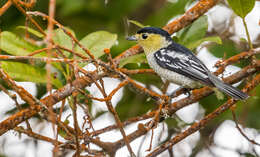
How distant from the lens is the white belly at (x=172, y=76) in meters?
3.41

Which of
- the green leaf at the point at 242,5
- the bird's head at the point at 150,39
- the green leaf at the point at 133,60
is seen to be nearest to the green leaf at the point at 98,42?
the green leaf at the point at 133,60

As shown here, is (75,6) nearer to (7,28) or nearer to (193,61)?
(7,28)

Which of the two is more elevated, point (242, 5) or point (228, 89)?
point (242, 5)

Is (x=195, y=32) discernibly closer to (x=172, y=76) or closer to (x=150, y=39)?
(x=172, y=76)

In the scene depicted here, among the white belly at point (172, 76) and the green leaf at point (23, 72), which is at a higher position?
the green leaf at point (23, 72)

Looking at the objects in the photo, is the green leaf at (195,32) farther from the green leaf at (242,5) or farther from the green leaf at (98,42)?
the green leaf at (98,42)

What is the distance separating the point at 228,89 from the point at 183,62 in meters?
0.61

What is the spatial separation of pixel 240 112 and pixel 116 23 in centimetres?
166

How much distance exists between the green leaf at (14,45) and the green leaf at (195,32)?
4.16ft

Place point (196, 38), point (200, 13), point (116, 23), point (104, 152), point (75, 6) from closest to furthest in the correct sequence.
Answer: point (104, 152), point (200, 13), point (196, 38), point (75, 6), point (116, 23)

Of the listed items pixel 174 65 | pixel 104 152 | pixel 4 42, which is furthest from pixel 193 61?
pixel 4 42

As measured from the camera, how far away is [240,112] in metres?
3.70

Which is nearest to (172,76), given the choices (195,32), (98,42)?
(195,32)

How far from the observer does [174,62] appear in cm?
354
